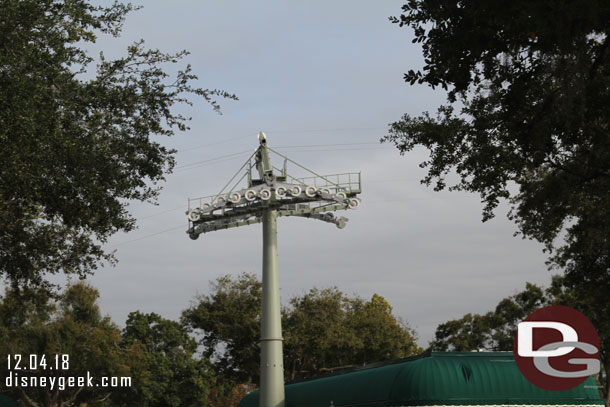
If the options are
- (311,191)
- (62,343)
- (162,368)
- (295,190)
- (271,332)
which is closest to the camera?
(271,332)

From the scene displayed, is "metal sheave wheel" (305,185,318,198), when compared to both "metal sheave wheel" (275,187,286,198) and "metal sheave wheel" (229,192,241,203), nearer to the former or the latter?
"metal sheave wheel" (275,187,286,198)

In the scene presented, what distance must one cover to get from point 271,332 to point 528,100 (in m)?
31.8

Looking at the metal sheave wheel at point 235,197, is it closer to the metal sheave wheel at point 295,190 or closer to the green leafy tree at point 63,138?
the metal sheave wheel at point 295,190

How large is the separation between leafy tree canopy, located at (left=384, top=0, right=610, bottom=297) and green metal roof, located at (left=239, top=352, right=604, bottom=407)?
10926 millimetres

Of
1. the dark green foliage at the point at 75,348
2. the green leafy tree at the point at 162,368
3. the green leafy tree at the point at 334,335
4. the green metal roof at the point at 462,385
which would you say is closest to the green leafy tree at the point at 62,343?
the dark green foliage at the point at 75,348

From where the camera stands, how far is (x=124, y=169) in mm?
23109

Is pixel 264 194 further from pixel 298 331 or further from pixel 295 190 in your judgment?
pixel 298 331

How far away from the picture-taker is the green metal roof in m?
30.6

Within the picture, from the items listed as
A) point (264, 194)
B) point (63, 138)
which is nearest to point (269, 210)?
point (264, 194)

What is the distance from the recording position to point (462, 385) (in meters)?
30.8

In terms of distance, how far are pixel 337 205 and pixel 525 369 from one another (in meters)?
19.5

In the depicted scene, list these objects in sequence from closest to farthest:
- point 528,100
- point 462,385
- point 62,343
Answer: point 528,100 → point 462,385 → point 62,343

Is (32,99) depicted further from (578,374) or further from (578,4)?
(578,374)

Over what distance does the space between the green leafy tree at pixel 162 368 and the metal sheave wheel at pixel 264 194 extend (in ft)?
121
